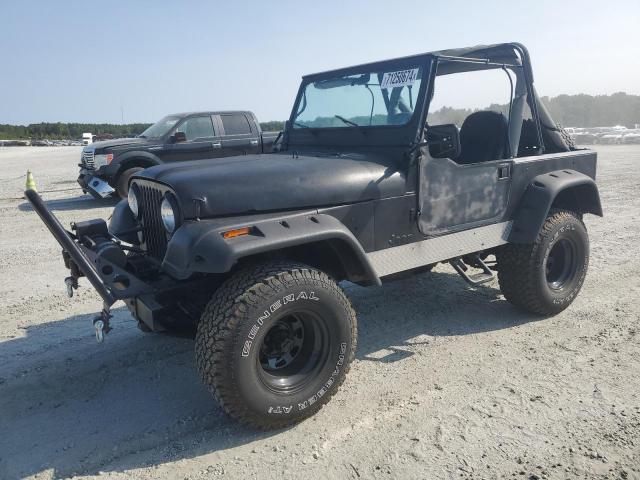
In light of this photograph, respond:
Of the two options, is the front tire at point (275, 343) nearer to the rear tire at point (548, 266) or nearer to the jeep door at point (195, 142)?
the rear tire at point (548, 266)

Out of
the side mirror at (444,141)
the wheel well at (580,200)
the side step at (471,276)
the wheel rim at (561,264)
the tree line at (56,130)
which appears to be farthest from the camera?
the tree line at (56,130)

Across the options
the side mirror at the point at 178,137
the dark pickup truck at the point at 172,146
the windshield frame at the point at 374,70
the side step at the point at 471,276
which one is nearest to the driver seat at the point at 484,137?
the side step at the point at 471,276

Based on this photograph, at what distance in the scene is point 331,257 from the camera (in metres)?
3.43

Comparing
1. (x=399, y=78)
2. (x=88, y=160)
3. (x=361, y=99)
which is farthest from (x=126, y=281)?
(x=88, y=160)

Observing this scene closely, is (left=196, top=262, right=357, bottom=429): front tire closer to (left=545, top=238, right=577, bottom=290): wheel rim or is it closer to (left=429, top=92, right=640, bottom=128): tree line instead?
(left=545, top=238, right=577, bottom=290): wheel rim

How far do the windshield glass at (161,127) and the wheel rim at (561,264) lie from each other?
8.29 metres

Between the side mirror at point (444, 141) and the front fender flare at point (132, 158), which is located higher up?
the side mirror at point (444, 141)

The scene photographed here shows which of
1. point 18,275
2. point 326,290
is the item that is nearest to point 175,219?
point 326,290

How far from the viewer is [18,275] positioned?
5871 millimetres

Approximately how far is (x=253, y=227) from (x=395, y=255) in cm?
113

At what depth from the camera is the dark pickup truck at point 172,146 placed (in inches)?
413

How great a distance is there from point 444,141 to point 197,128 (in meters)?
8.20

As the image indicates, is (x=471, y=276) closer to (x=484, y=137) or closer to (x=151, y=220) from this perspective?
(x=484, y=137)

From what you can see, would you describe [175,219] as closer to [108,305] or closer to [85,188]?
[108,305]
